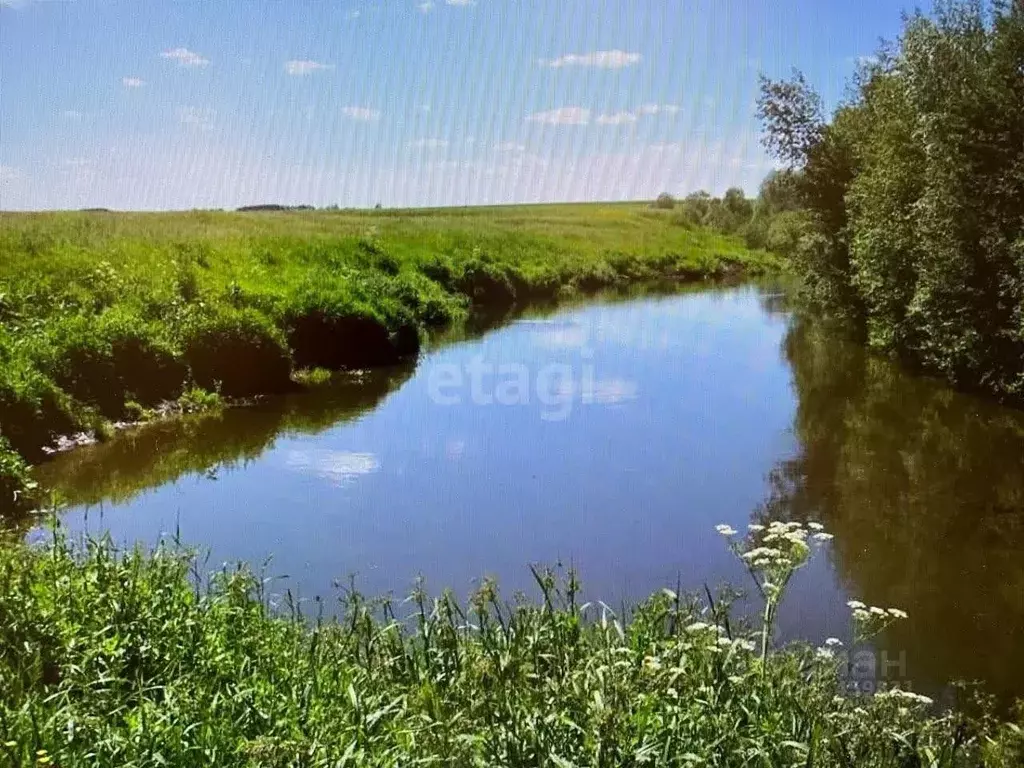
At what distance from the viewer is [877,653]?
6.98m

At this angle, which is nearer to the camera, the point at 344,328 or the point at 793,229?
the point at 344,328

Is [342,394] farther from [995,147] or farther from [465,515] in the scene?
[995,147]

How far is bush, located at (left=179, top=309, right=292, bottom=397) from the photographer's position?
15602 millimetres

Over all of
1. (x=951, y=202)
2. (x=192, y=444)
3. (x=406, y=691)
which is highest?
(x=951, y=202)

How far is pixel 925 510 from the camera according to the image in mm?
10578

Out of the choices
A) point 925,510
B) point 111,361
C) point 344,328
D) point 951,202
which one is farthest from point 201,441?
point 951,202

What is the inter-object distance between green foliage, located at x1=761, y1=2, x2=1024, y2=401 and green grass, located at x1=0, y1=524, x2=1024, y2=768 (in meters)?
10.9

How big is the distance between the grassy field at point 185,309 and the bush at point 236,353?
23 millimetres

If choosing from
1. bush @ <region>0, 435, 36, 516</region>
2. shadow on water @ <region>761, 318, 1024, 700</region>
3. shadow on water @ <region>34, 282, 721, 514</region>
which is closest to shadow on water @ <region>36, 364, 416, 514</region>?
shadow on water @ <region>34, 282, 721, 514</region>

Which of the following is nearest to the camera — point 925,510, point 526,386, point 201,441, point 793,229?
point 925,510

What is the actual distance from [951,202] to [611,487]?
27.0 ft

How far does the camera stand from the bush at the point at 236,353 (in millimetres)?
15602

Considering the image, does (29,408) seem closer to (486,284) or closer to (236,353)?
(236,353)

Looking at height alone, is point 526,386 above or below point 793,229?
below
